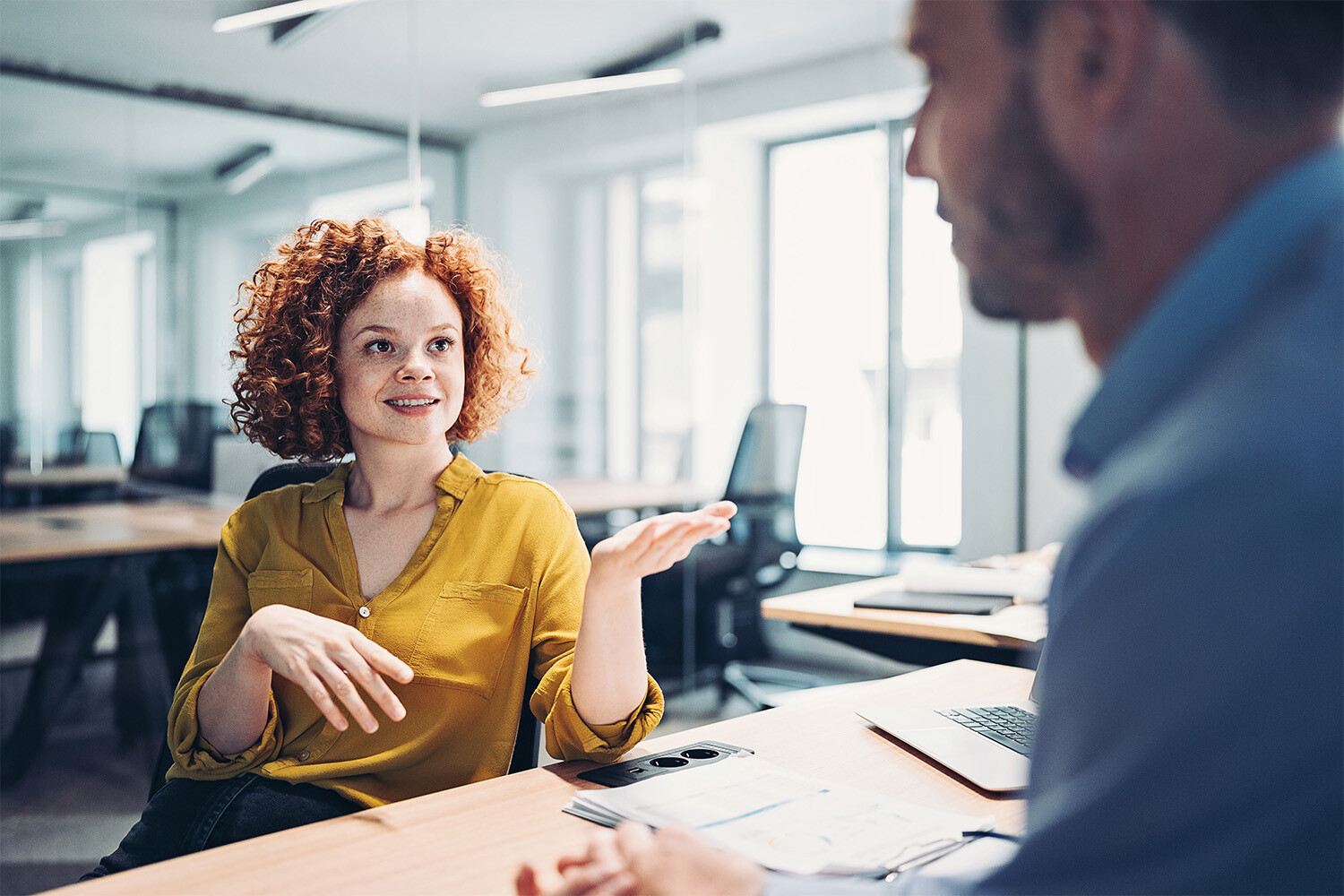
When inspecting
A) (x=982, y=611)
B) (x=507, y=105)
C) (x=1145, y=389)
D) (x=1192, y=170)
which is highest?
(x=507, y=105)

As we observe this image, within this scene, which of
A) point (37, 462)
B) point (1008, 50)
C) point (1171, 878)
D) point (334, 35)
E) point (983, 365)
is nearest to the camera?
point (1171, 878)

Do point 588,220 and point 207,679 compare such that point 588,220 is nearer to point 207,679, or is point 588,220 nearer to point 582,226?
point 582,226

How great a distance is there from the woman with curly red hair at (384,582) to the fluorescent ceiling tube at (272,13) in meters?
1.50

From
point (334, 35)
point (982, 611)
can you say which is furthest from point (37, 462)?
point (982, 611)

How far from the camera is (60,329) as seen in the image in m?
2.65

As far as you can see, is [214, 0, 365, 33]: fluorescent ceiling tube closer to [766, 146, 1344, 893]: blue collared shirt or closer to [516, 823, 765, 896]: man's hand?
[516, 823, 765, 896]: man's hand

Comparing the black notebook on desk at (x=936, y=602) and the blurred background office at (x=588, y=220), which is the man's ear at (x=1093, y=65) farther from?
the black notebook on desk at (x=936, y=602)

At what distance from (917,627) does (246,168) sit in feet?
7.11

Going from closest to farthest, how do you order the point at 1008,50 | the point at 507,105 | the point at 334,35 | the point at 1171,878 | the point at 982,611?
1. the point at 1171,878
2. the point at 1008,50
3. the point at 982,611
4. the point at 334,35
5. the point at 507,105

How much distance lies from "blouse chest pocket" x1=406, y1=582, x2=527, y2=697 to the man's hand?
608mm

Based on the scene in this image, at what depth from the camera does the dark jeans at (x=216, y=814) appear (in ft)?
4.08

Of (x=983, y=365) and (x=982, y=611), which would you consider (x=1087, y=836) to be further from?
(x=983, y=365)

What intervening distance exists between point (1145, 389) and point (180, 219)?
2.78 meters

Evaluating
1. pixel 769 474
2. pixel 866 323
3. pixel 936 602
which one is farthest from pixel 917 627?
pixel 866 323
